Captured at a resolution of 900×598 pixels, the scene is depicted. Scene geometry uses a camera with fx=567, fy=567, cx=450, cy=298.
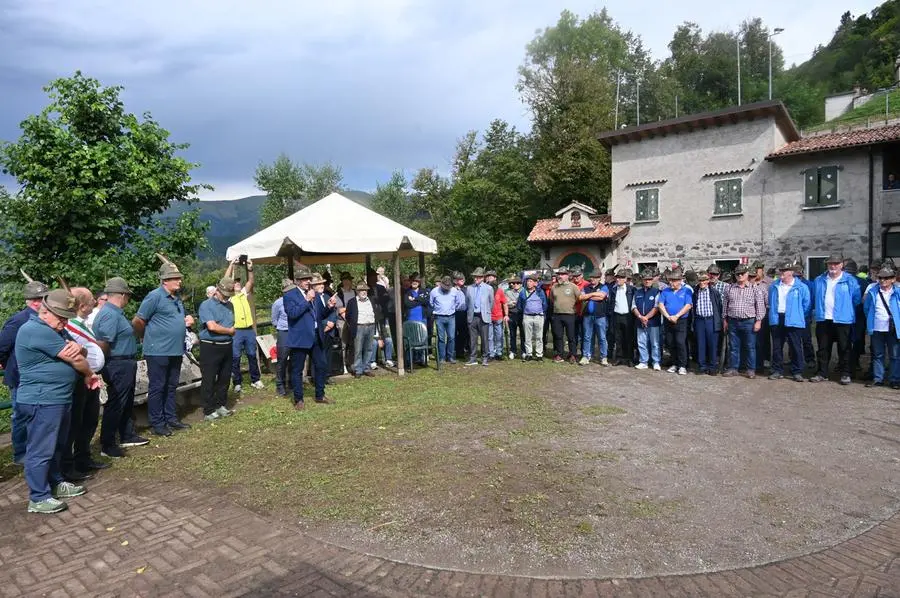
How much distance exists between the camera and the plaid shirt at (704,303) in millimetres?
9672

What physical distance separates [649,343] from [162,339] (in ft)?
27.0

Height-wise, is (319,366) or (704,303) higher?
(704,303)

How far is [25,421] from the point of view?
187 inches

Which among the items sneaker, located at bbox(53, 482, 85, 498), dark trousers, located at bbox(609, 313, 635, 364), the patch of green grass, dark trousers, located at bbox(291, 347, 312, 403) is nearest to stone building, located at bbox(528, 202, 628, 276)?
dark trousers, located at bbox(609, 313, 635, 364)

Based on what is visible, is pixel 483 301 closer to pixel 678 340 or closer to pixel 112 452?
pixel 678 340

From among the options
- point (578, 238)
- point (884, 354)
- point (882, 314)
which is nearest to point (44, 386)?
point (882, 314)

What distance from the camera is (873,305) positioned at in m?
8.48

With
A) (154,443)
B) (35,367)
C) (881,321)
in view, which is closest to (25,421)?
(35,367)

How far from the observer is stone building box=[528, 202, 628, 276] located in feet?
84.2

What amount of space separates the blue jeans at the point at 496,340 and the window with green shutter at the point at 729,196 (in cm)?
1524

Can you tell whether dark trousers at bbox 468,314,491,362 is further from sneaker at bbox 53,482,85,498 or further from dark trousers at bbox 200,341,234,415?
sneaker at bbox 53,482,85,498

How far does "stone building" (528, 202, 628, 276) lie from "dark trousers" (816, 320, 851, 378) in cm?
1598

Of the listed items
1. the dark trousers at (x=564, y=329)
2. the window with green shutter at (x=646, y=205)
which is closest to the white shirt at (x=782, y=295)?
the dark trousers at (x=564, y=329)

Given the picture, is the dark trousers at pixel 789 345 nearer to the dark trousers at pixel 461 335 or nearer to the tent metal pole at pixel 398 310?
the dark trousers at pixel 461 335
